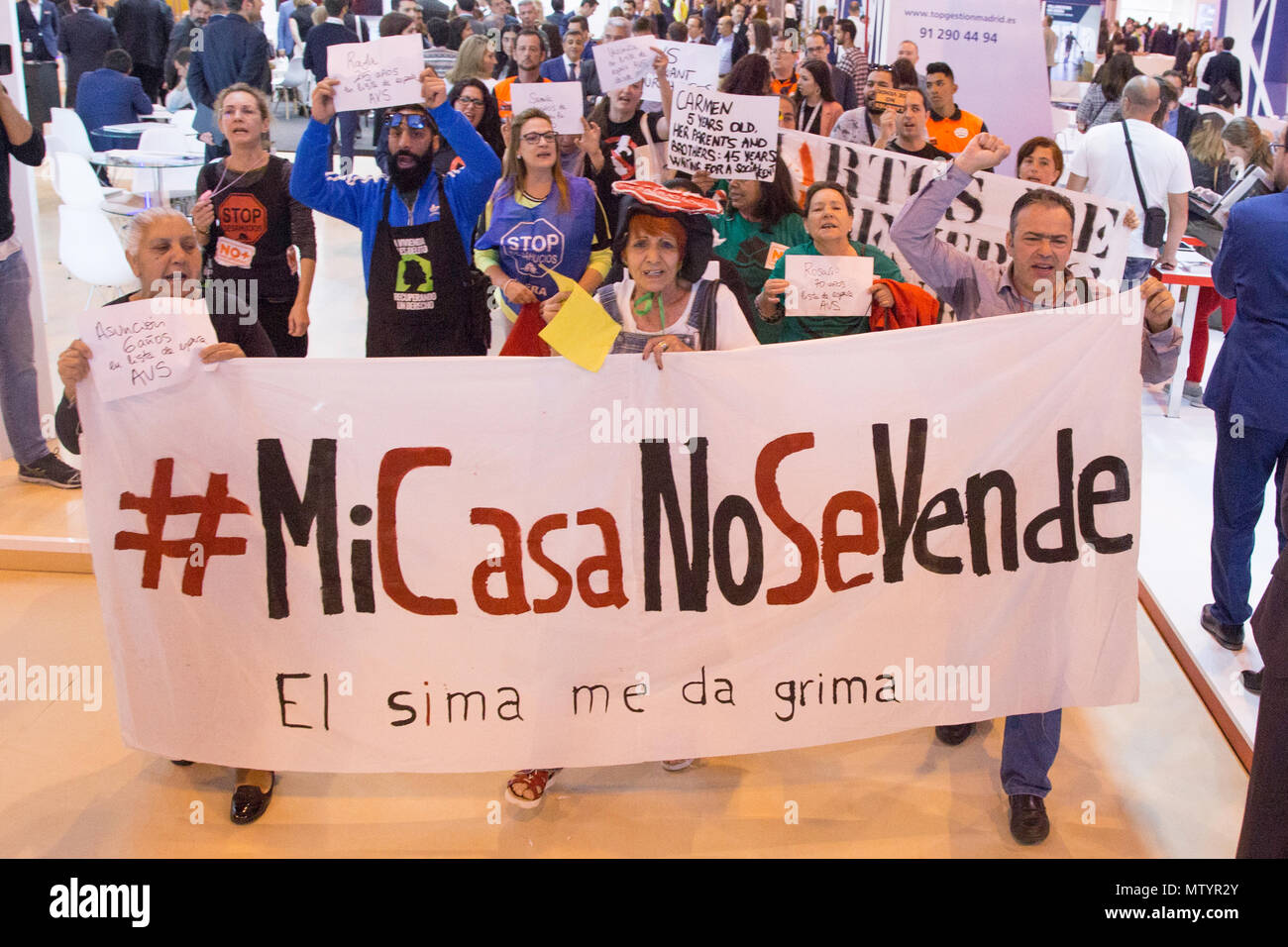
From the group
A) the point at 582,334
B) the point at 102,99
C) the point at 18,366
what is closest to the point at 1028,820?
the point at 582,334

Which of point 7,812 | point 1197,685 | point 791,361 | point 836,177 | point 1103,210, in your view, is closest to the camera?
point 791,361

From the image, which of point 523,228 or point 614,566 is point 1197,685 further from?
point 523,228

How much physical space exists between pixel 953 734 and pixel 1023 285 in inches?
51.0

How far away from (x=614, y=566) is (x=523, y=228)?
1838 millimetres

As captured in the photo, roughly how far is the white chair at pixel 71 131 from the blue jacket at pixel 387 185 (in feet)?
16.5

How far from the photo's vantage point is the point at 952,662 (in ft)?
9.70

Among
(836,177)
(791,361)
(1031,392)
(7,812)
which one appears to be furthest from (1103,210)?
(7,812)

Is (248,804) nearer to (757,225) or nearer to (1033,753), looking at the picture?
(1033,753)

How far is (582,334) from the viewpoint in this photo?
275 centimetres

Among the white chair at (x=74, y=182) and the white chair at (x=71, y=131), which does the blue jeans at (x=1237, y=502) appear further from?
the white chair at (x=71, y=131)

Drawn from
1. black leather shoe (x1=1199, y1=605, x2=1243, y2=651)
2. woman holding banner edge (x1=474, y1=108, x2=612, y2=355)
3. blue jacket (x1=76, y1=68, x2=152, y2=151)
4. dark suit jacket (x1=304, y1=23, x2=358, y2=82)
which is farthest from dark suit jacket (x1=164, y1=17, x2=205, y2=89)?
black leather shoe (x1=1199, y1=605, x2=1243, y2=651)

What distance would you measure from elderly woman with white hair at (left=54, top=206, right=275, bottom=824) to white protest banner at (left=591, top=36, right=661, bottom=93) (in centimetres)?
255
